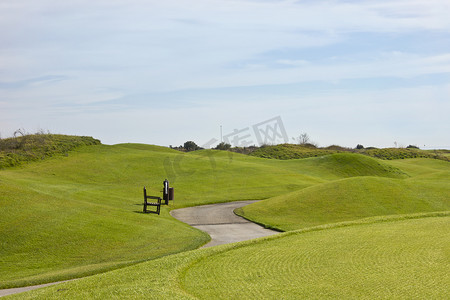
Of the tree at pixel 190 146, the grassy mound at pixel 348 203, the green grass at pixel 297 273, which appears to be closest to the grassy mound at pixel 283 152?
the tree at pixel 190 146

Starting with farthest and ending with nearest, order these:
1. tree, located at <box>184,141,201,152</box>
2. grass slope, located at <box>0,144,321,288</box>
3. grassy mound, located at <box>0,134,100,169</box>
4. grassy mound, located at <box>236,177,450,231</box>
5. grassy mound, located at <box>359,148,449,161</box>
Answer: tree, located at <box>184,141,201,152</box> < grassy mound, located at <box>359,148,449,161</box> < grassy mound, located at <box>0,134,100,169</box> < grassy mound, located at <box>236,177,450,231</box> < grass slope, located at <box>0,144,321,288</box>

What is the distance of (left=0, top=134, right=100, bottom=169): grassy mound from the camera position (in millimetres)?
45875

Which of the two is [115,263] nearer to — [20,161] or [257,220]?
[257,220]

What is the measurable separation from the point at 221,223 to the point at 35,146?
31.7 m

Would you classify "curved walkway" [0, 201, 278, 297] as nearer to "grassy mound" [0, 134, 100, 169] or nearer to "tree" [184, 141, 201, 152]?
"grassy mound" [0, 134, 100, 169]

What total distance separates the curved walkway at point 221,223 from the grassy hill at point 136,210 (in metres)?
0.92

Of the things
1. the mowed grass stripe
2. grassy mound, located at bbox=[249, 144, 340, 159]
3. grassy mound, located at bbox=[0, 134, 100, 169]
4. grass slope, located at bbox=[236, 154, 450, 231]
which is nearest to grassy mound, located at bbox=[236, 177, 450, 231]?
grass slope, located at bbox=[236, 154, 450, 231]

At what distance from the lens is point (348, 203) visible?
26953 mm

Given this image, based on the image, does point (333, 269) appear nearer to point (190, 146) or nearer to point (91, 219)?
point (91, 219)

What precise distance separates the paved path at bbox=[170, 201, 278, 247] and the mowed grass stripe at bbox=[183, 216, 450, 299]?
330 inches

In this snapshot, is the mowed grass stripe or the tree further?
the tree

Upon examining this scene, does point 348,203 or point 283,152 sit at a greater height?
point 283,152

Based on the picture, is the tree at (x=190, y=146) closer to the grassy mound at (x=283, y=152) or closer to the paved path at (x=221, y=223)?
the grassy mound at (x=283, y=152)

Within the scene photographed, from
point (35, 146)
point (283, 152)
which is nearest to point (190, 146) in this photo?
point (283, 152)
